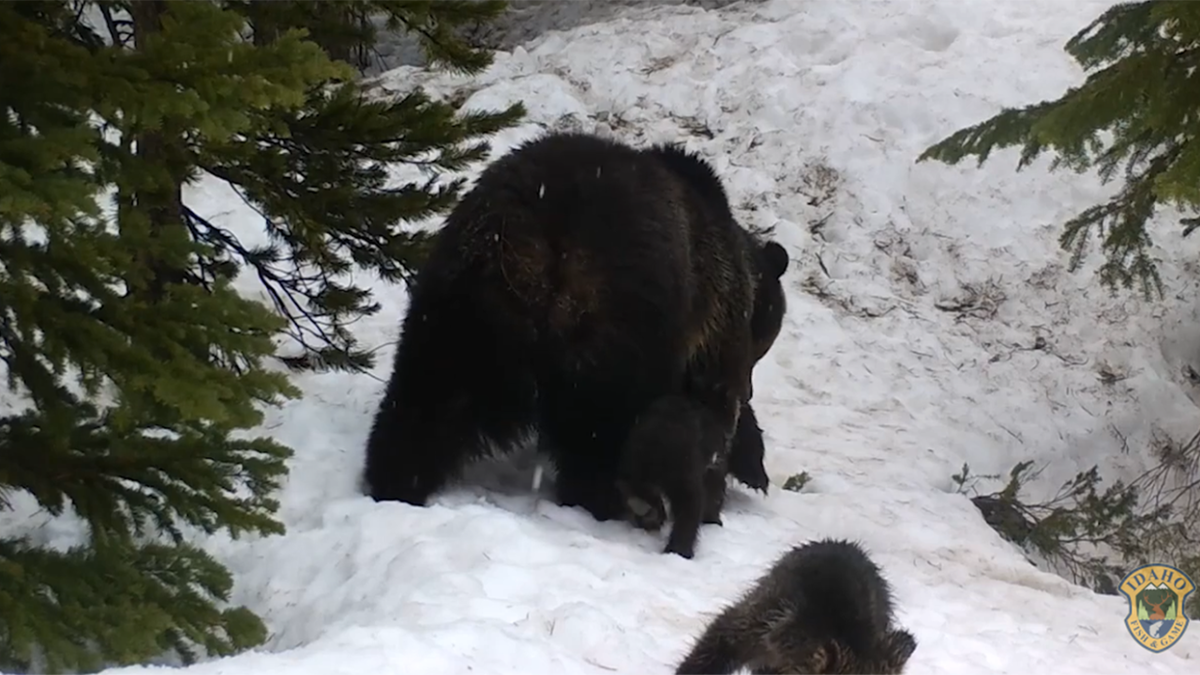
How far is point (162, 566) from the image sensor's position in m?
4.57

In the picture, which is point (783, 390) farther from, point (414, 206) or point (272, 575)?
point (272, 575)

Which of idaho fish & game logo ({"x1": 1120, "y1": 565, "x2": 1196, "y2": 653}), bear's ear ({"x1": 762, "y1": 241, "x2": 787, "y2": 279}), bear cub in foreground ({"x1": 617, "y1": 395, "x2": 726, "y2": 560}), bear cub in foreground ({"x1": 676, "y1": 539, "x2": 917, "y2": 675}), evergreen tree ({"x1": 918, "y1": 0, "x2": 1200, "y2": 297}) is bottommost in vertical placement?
idaho fish & game logo ({"x1": 1120, "y1": 565, "x2": 1196, "y2": 653})

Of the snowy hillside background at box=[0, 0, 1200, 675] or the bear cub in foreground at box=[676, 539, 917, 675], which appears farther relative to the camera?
the snowy hillside background at box=[0, 0, 1200, 675]

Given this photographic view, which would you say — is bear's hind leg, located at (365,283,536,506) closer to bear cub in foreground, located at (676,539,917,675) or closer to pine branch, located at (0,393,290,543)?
pine branch, located at (0,393,290,543)

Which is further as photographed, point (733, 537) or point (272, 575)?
point (733, 537)

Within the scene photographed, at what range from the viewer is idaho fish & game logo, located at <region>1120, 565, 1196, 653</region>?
5699mm

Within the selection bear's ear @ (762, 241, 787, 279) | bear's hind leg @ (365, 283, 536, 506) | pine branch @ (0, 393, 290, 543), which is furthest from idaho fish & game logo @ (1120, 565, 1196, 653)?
pine branch @ (0, 393, 290, 543)

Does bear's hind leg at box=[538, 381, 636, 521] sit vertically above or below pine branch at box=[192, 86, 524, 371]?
below

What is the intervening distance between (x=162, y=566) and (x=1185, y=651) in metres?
5.05

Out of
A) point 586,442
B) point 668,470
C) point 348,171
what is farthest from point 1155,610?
point 348,171

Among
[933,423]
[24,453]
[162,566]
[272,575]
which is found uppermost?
[24,453]

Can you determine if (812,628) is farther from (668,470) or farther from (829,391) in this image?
(829,391)

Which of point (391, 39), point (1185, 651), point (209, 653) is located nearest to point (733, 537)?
point (1185, 651)

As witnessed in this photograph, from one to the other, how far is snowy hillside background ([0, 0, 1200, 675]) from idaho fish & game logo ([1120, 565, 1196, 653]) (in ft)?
0.50
